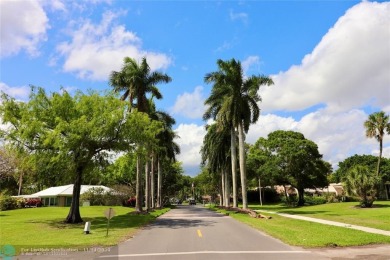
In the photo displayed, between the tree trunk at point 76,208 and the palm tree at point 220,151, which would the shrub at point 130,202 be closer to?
the palm tree at point 220,151

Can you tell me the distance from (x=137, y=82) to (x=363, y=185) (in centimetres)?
2643

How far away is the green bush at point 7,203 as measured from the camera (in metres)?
43.2

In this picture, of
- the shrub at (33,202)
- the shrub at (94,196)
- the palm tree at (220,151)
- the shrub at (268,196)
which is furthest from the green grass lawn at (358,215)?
the shrub at (268,196)

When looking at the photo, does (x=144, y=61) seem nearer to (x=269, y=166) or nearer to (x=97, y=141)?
(x=97, y=141)

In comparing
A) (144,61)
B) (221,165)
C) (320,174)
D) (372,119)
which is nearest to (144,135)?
(144,61)

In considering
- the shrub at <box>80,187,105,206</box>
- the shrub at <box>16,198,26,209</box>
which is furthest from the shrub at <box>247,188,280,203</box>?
the shrub at <box>16,198,26,209</box>

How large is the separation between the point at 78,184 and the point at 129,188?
147 ft

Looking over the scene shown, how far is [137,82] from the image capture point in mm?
34281

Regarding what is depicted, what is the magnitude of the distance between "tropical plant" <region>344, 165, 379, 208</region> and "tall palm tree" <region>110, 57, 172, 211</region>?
2350 cm

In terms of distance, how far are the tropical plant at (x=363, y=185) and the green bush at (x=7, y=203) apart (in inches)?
1602

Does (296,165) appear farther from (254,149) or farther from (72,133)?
(72,133)

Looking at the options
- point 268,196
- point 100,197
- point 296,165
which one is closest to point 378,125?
point 296,165

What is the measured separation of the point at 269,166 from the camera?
54188 millimetres

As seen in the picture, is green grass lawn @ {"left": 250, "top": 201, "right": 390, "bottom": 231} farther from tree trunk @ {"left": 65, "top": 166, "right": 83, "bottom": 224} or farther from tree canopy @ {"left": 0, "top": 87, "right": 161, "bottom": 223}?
tree trunk @ {"left": 65, "top": 166, "right": 83, "bottom": 224}
